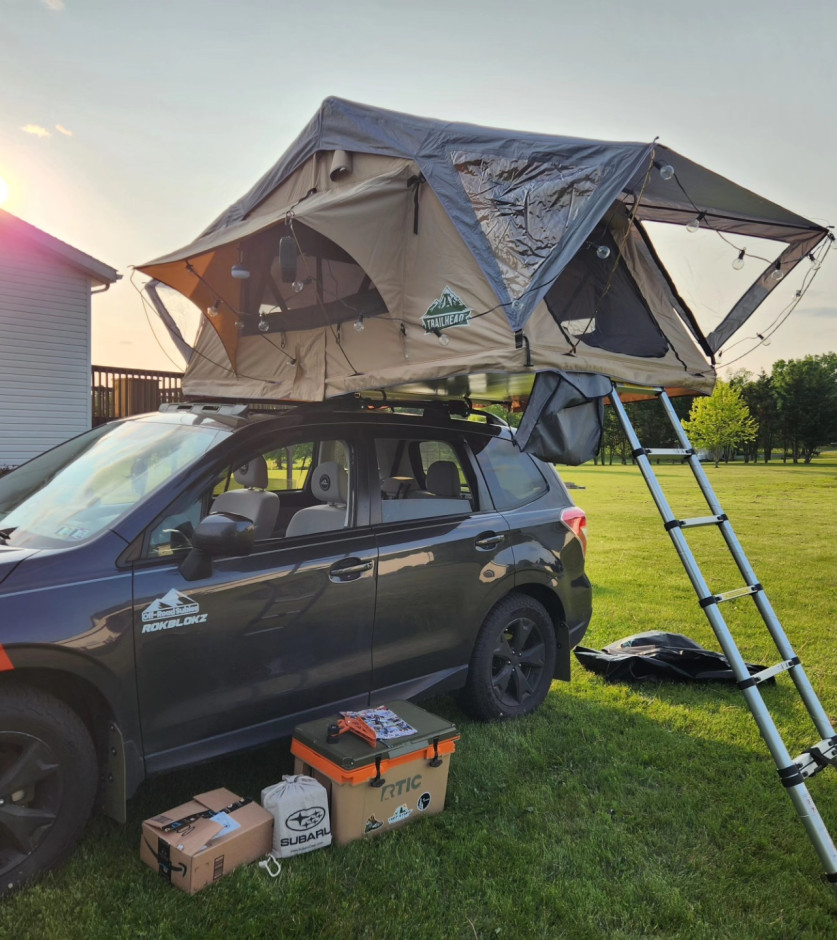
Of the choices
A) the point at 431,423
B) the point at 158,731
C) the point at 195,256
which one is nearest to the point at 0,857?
the point at 158,731

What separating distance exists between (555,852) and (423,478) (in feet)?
6.97

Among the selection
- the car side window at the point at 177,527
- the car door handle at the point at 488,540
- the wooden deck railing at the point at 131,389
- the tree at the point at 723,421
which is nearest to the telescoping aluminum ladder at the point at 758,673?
the car door handle at the point at 488,540

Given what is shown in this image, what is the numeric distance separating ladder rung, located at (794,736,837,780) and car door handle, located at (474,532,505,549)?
1.82 metres

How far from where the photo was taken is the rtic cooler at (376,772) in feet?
10.3

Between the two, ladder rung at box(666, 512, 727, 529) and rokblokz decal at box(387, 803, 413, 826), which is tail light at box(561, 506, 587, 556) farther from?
rokblokz decal at box(387, 803, 413, 826)

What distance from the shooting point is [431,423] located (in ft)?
14.5

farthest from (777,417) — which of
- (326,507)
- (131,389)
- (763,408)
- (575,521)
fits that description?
(326,507)

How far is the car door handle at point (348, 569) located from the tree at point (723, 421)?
58637 mm

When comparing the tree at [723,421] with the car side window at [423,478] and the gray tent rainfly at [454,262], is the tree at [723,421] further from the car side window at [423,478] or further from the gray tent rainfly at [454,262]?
the car side window at [423,478]

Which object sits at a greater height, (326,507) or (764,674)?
(326,507)

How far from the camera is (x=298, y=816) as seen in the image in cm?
304

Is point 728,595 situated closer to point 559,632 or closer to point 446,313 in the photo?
point 559,632

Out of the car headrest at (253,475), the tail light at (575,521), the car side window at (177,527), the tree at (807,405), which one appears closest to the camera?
the car side window at (177,527)

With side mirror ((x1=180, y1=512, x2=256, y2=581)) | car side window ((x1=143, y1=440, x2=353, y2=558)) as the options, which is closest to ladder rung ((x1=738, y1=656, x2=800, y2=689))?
car side window ((x1=143, y1=440, x2=353, y2=558))
